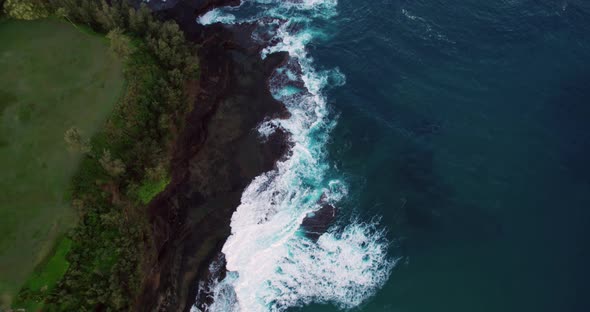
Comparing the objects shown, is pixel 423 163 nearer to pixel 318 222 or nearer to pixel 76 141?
pixel 318 222

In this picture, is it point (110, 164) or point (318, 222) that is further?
point (318, 222)

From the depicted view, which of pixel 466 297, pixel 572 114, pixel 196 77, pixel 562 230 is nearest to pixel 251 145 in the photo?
pixel 196 77

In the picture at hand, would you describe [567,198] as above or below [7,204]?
below

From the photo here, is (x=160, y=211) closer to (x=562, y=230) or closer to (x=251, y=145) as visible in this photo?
(x=251, y=145)

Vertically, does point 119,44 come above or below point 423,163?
above

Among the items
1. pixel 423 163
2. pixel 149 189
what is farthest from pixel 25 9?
pixel 423 163

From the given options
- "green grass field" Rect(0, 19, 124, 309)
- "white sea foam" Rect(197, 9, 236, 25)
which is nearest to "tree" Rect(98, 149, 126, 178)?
"green grass field" Rect(0, 19, 124, 309)

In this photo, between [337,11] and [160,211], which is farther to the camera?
[337,11]

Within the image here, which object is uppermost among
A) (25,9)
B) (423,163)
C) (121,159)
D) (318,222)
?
(25,9)
